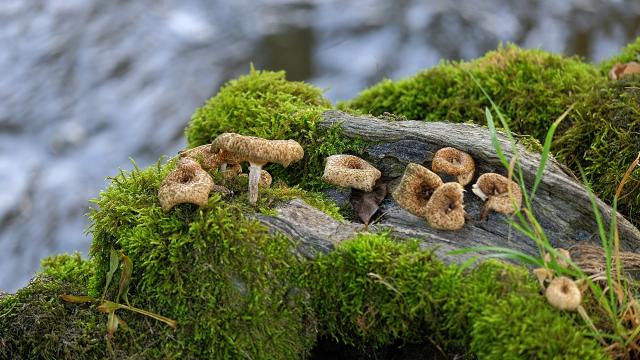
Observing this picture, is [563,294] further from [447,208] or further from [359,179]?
[359,179]

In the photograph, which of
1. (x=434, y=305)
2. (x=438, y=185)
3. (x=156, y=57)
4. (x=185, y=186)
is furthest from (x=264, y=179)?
(x=156, y=57)

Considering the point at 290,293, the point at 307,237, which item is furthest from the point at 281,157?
the point at 290,293

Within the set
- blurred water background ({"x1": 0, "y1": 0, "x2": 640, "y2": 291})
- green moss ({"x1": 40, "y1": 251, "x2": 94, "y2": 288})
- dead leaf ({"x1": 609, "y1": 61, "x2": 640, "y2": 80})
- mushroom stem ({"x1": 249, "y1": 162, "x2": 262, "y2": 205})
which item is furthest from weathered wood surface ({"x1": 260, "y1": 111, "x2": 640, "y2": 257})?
blurred water background ({"x1": 0, "y1": 0, "x2": 640, "y2": 291})

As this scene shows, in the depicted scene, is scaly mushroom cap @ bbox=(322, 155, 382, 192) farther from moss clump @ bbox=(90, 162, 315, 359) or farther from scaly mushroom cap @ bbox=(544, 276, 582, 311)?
scaly mushroom cap @ bbox=(544, 276, 582, 311)

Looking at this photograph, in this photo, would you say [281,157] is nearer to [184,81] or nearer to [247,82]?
[247,82]

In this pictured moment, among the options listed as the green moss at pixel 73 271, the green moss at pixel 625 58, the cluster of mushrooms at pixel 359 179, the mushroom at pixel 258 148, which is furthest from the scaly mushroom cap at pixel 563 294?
the green moss at pixel 625 58
